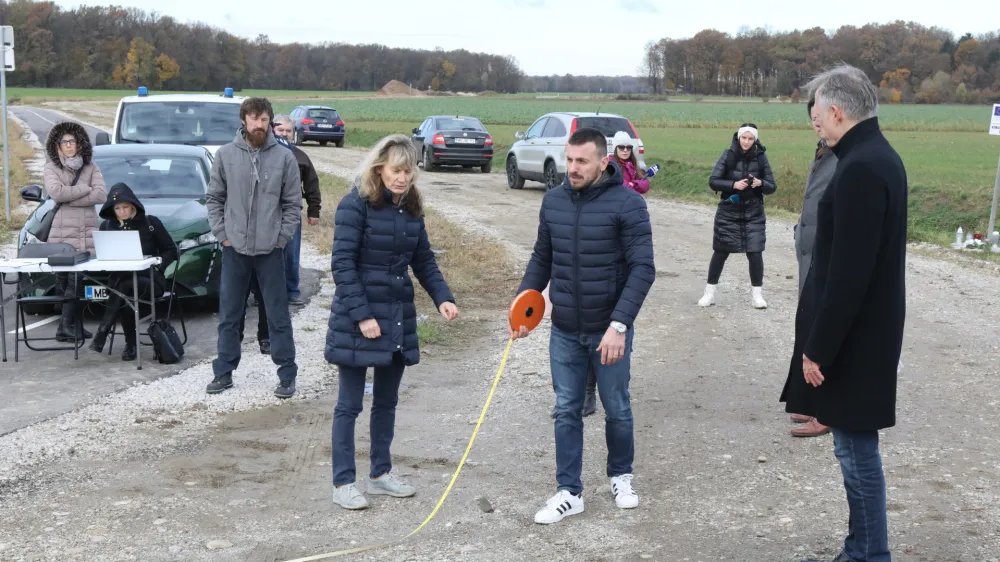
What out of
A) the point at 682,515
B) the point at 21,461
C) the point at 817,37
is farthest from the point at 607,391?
the point at 817,37

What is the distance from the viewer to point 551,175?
2147 cm

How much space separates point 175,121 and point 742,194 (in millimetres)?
7512

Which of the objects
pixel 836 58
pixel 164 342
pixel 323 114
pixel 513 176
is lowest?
pixel 164 342

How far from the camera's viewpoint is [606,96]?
122 meters

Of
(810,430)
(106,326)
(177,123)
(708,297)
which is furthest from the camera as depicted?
(177,123)

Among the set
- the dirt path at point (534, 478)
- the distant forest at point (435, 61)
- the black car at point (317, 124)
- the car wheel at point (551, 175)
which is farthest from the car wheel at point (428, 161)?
the distant forest at point (435, 61)

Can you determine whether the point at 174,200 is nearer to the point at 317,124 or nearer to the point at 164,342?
the point at 164,342

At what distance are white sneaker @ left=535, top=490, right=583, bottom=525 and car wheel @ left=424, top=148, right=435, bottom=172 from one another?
77.8ft

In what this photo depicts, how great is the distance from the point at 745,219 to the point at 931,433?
372 cm

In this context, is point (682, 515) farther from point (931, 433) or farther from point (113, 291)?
point (113, 291)

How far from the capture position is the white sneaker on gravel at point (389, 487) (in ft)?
17.2

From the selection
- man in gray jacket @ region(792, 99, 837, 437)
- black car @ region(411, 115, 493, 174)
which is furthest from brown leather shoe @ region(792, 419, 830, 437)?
black car @ region(411, 115, 493, 174)

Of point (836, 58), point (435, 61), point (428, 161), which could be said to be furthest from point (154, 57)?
point (428, 161)

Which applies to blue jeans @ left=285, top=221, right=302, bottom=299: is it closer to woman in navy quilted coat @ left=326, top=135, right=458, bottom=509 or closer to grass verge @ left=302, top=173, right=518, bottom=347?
grass verge @ left=302, top=173, right=518, bottom=347
